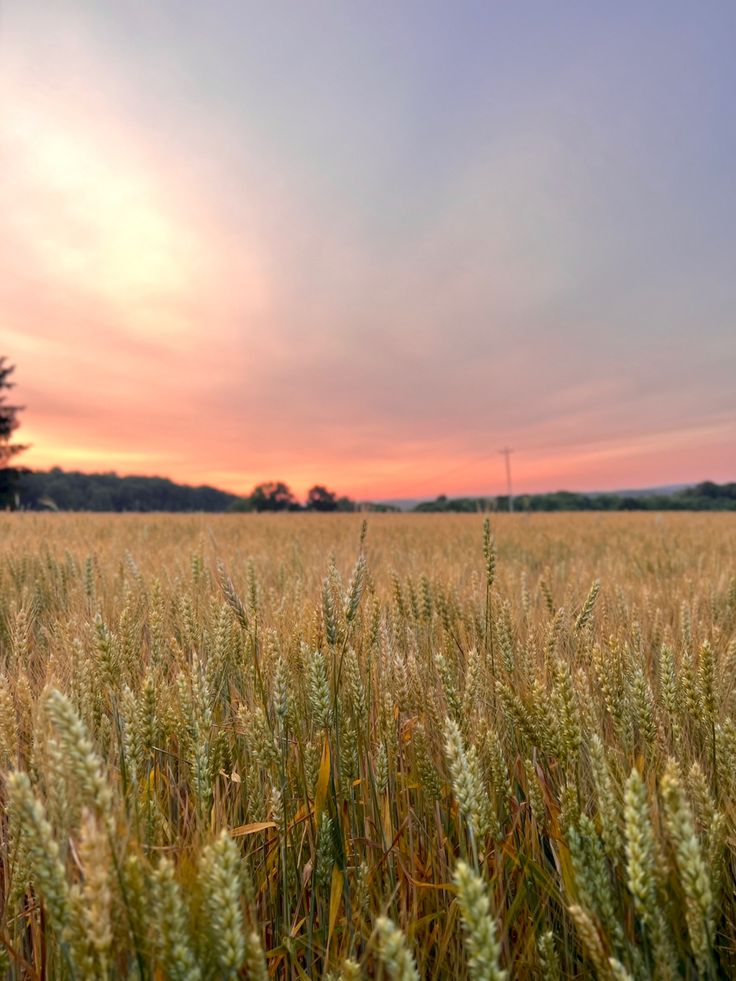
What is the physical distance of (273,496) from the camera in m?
64.8

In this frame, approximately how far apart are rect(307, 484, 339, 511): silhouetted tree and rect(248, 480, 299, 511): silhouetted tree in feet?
7.22

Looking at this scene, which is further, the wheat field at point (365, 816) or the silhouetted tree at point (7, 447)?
the silhouetted tree at point (7, 447)

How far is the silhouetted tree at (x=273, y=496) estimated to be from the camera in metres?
58.2

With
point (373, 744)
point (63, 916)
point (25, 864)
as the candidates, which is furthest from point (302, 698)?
point (63, 916)

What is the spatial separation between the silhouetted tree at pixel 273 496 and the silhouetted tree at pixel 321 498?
2199mm

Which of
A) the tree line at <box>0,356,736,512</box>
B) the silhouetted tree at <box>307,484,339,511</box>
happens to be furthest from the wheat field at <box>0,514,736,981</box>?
the silhouetted tree at <box>307,484,339,511</box>

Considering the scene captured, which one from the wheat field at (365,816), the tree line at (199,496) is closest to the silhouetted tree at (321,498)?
the tree line at (199,496)

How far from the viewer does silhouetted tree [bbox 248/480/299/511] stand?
5821 centimetres

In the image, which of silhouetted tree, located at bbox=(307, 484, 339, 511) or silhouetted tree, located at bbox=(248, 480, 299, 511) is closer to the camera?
silhouetted tree, located at bbox=(307, 484, 339, 511)

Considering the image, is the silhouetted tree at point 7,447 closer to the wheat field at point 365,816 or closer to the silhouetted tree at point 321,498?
the silhouetted tree at point 321,498

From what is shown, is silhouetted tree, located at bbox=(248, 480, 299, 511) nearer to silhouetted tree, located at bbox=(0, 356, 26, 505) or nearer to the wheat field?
silhouetted tree, located at bbox=(0, 356, 26, 505)

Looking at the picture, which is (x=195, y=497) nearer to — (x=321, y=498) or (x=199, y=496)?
(x=199, y=496)

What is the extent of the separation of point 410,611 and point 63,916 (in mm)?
1854

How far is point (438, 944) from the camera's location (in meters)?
0.98
